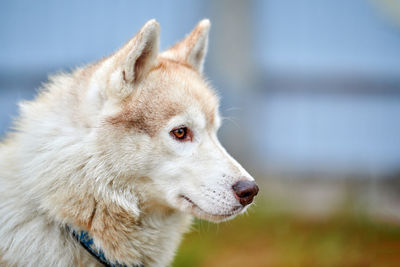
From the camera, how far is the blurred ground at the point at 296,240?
3.88 m

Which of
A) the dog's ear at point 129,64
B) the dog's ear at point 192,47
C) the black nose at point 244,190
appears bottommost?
the black nose at point 244,190

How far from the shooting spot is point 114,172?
2479 millimetres

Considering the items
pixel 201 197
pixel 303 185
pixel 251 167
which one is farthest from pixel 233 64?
pixel 201 197

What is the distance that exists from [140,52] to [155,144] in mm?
532

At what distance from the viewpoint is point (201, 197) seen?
2.50 m

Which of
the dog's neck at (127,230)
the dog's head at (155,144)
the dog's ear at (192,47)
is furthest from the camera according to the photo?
the dog's ear at (192,47)

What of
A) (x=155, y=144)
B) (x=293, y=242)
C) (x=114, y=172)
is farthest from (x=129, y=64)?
(x=293, y=242)

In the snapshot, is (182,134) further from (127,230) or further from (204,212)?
(127,230)

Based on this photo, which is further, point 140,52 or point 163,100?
point 163,100

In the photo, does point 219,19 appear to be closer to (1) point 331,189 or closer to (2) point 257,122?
(2) point 257,122

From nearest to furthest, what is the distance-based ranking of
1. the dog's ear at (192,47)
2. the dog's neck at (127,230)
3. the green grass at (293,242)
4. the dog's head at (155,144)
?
the dog's neck at (127,230)
the dog's head at (155,144)
the dog's ear at (192,47)
the green grass at (293,242)

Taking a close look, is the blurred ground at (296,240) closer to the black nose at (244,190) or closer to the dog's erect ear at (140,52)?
the black nose at (244,190)

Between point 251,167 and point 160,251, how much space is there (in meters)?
3.49

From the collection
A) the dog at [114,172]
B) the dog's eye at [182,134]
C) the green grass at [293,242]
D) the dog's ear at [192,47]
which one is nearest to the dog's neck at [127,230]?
the dog at [114,172]
